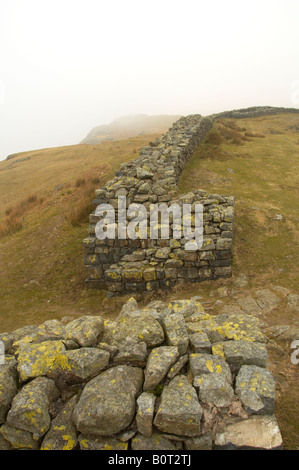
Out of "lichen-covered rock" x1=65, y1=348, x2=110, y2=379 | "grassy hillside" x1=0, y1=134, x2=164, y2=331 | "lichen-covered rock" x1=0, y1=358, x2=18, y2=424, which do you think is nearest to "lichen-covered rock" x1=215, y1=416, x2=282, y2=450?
"lichen-covered rock" x1=65, y1=348, x2=110, y2=379

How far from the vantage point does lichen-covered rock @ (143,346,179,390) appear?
127 inches

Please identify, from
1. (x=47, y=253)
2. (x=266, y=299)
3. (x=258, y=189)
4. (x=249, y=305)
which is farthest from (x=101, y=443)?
(x=258, y=189)

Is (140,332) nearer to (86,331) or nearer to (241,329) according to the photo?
(86,331)

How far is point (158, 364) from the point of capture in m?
3.33

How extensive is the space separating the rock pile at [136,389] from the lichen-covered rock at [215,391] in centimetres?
1

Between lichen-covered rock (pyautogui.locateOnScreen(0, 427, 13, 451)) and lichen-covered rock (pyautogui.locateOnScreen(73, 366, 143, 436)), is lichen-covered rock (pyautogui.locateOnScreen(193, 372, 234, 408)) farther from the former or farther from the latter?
lichen-covered rock (pyautogui.locateOnScreen(0, 427, 13, 451))

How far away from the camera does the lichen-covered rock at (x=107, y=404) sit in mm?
2896

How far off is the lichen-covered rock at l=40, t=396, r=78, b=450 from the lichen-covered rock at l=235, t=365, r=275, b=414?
185 centimetres

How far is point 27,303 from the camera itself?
873 cm
